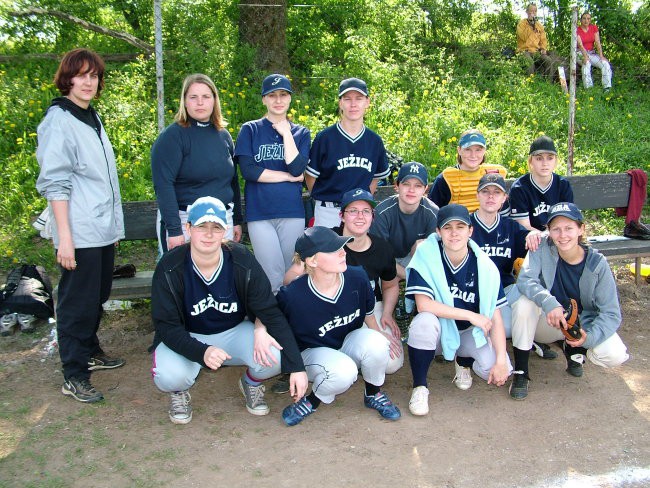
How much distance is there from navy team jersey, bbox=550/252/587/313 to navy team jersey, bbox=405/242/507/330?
46cm

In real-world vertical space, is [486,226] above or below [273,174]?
below

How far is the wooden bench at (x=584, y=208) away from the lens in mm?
4844

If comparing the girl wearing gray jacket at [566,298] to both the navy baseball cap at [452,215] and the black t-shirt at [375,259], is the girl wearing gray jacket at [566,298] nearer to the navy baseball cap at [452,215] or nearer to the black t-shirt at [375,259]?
the navy baseball cap at [452,215]

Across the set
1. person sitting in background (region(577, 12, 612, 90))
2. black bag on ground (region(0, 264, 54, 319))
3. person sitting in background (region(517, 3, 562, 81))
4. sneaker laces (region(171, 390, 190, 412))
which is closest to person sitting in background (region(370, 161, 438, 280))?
sneaker laces (region(171, 390, 190, 412))

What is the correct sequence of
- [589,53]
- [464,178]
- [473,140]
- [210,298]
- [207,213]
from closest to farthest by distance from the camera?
[207,213] → [210,298] → [473,140] → [464,178] → [589,53]

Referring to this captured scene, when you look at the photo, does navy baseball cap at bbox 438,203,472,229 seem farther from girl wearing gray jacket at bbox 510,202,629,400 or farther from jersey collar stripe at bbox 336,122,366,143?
jersey collar stripe at bbox 336,122,366,143

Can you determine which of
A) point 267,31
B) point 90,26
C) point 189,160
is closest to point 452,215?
point 189,160

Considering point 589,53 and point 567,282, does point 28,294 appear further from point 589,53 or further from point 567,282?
point 589,53

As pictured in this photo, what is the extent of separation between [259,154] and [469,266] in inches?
62.4

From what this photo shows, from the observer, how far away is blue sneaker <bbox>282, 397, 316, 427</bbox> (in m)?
3.76

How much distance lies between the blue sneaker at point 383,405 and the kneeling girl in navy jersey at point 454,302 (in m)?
0.13

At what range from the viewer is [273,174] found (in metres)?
4.45

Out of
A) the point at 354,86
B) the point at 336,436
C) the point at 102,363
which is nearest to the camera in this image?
the point at 336,436

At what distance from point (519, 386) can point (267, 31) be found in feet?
21.9
